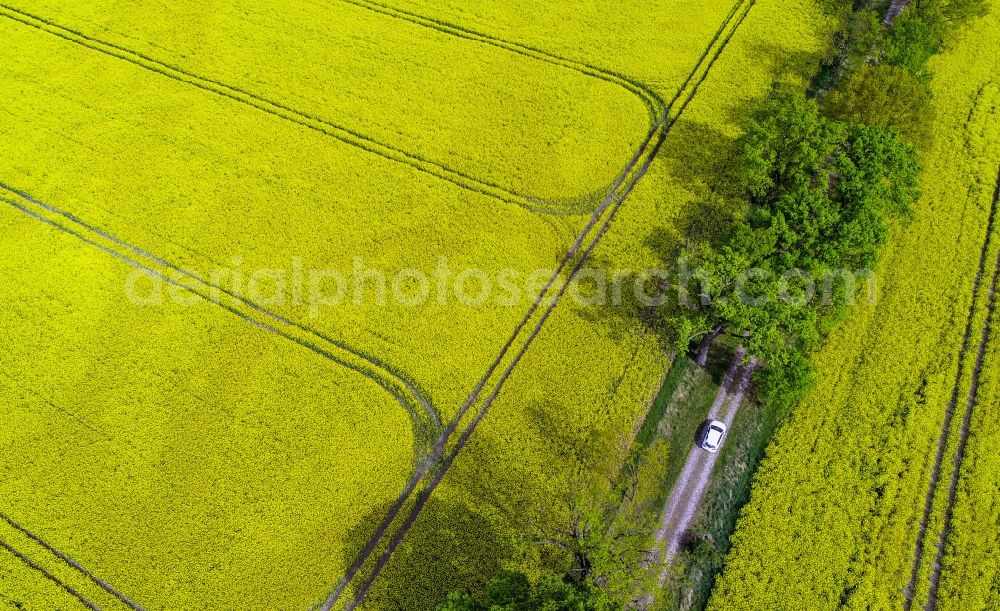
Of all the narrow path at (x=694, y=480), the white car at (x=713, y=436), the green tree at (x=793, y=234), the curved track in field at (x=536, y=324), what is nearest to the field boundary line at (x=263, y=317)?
the curved track in field at (x=536, y=324)

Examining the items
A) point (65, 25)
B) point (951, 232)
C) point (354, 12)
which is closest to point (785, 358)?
point (951, 232)

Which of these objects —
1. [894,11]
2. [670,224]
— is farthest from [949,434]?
[894,11]

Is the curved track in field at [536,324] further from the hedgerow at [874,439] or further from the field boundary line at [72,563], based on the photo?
the hedgerow at [874,439]

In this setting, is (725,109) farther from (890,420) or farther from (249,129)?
(249,129)

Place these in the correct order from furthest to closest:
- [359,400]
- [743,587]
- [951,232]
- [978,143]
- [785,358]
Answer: [978,143]
[951,232]
[359,400]
[785,358]
[743,587]

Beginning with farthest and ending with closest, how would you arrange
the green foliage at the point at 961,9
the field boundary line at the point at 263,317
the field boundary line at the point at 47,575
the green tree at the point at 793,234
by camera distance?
the green foliage at the point at 961,9, the field boundary line at the point at 263,317, the green tree at the point at 793,234, the field boundary line at the point at 47,575

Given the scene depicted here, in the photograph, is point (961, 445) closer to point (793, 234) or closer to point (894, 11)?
point (793, 234)

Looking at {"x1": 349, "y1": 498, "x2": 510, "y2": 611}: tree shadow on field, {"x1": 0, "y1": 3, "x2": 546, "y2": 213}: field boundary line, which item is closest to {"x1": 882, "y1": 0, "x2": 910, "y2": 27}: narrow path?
{"x1": 0, "y1": 3, "x2": 546, "y2": 213}: field boundary line
